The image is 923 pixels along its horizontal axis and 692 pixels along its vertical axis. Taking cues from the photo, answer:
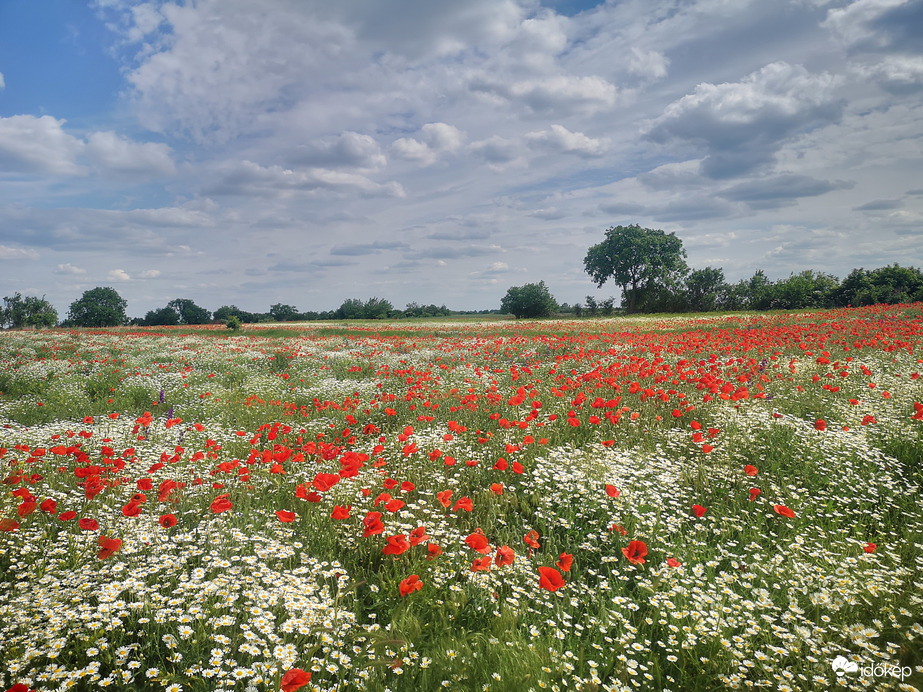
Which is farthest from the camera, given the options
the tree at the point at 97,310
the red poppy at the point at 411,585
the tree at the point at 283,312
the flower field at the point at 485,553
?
the tree at the point at 97,310

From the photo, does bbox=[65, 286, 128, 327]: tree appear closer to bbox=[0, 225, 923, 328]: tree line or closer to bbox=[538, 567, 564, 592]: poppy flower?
bbox=[0, 225, 923, 328]: tree line

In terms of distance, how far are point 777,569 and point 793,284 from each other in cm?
7642

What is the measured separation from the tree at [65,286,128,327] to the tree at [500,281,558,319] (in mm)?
74993

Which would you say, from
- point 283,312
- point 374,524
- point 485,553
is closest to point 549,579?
point 485,553

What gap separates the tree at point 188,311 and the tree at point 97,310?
1261cm

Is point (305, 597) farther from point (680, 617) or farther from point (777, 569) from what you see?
point (777, 569)

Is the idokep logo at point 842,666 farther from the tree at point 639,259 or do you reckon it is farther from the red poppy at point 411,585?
the tree at point 639,259

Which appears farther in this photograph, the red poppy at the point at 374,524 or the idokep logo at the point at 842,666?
the red poppy at the point at 374,524

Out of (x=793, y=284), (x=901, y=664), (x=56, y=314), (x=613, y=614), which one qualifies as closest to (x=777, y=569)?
(x=901, y=664)

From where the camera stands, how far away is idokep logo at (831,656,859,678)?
105 inches

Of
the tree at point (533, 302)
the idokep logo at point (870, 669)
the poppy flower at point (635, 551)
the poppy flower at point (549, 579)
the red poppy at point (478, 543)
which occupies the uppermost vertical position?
the tree at point (533, 302)

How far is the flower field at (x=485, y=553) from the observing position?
9.06 ft

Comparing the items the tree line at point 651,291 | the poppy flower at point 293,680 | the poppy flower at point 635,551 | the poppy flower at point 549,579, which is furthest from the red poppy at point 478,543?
the tree line at point 651,291

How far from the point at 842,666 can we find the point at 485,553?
222 centimetres
